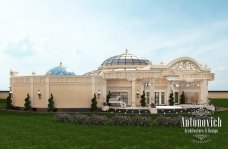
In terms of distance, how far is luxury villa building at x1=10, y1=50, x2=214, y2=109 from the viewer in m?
39.6

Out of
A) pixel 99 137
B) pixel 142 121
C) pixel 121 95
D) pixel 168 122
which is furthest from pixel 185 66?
pixel 99 137

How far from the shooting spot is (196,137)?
788 inches

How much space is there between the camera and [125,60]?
1954 inches

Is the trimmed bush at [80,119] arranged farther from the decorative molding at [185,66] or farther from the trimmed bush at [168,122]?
the decorative molding at [185,66]

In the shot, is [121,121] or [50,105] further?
[50,105]

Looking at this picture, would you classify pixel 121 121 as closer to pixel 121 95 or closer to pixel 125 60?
pixel 121 95

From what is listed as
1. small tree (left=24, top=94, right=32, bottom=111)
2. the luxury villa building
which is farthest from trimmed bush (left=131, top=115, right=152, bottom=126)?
small tree (left=24, top=94, right=32, bottom=111)

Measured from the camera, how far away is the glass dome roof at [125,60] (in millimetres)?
49500

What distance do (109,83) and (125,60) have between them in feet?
23.4

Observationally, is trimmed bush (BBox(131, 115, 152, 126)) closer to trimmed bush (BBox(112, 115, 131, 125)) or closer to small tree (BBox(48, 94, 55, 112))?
trimmed bush (BBox(112, 115, 131, 125))

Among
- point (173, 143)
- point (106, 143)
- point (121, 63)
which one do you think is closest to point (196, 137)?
point (173, 143)

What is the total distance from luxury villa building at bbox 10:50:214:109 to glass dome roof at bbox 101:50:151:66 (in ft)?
0.49

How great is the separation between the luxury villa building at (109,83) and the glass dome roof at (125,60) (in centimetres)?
15

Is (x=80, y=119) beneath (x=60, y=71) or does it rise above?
beneath
